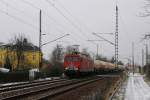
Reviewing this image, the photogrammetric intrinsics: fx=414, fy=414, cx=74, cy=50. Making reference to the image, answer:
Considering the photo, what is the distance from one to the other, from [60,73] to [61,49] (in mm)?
61167

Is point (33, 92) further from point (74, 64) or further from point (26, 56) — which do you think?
point (26, 56)

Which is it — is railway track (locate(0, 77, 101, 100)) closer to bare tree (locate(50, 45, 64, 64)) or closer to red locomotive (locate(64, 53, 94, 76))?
red locomotive (locate(64, 53, 94, 76))

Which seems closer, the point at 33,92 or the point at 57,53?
the point at 33,92

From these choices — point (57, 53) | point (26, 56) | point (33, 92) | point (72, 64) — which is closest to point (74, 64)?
point (72, 64)

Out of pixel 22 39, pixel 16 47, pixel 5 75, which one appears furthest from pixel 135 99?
pixel 22 39

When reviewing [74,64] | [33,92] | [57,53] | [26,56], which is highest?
[57,53]

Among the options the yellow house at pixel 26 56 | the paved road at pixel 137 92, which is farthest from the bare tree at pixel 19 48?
the paved road at pixel 137 92

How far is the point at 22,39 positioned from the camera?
94.6 meters

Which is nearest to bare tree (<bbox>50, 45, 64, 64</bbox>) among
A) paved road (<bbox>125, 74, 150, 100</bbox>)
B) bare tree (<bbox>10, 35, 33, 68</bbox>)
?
bare tree (<bbox>10, 35, 33, 68</bbox>)

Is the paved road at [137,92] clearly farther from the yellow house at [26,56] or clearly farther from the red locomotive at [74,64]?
the yellow house at [26,56]

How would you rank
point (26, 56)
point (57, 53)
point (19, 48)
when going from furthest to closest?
1. point (57, 53)
2. point (26, 56)
3. point (19, 48)

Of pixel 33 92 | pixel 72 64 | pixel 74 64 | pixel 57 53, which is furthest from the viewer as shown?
pixel 57 53

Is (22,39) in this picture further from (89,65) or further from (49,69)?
(89,65)

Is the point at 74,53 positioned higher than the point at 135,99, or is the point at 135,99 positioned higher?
the point at 74,53
